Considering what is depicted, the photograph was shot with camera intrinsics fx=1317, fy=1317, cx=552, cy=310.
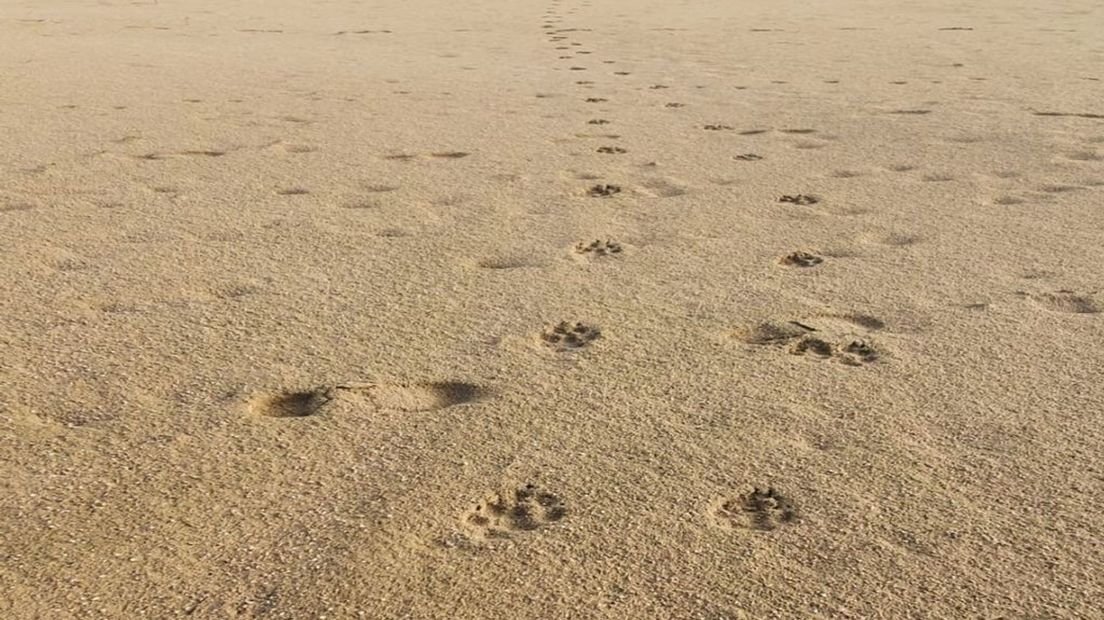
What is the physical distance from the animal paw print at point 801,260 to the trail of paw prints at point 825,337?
41cm

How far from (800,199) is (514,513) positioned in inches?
85.5

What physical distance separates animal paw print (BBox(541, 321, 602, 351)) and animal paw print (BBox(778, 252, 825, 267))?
2.30 ft

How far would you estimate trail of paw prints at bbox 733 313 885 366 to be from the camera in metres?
2.49

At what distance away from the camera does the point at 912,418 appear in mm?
2184

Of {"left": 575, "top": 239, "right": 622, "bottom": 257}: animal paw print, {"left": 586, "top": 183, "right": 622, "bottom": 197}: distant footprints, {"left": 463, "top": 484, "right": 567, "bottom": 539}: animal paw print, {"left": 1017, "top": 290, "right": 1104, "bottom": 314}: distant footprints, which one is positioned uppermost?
{"left": 463, "top": 484, "right": 567, "bottom": 539}: animal paw print

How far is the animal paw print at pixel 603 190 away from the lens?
385 centimetres

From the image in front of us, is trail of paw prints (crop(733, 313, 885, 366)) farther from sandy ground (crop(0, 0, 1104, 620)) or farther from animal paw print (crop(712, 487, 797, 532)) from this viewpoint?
animal paw print (crop(712, 487, 797, 532))

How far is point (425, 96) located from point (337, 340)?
11.3ft

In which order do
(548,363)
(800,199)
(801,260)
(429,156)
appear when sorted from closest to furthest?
1. (548,363)
2. (801,260)
3. (800,199)
4. (429,156)

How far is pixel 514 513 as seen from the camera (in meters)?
1.86

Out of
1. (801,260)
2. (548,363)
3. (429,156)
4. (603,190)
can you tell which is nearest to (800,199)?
(603,190)

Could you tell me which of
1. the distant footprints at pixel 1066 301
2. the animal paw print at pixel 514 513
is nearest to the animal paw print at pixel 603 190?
the distant footprints at pixel 1066 301

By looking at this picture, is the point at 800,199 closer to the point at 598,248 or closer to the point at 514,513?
the point at 598,248

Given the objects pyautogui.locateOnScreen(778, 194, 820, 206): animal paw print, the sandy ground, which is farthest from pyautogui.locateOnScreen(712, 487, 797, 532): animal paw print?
pyautogui.locateOnScreen(778, 194, 820, 206): animal paw print
